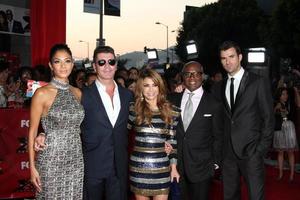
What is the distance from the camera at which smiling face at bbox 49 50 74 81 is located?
12.7ft

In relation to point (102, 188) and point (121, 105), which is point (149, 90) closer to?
point (121, 105)

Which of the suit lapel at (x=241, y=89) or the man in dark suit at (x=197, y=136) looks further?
the suit lapel at (x=241, y=89)

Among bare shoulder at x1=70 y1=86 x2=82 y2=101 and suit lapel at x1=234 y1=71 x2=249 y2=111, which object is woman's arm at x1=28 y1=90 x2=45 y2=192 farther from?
suit lapel at x1=234 y1=71 x2=249 y2=111

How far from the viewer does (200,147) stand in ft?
15.1

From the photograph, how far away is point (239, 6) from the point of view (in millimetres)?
44312

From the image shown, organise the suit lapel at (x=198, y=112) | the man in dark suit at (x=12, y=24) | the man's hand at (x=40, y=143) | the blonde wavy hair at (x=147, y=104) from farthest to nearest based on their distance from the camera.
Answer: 1. the man in dark suit at (x=12, y=24)
2. the suit lapel at (x=198, y=112)
3. the blonde wavy hair at (x=147, y=104)
4. the man's hand at (x=40, y=143)

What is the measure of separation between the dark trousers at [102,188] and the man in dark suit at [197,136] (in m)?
0.85

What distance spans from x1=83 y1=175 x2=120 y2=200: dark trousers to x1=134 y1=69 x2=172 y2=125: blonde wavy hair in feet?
2.05

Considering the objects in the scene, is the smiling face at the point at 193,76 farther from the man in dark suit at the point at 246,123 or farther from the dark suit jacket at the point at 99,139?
the dark suit jacket at the point at 99,139

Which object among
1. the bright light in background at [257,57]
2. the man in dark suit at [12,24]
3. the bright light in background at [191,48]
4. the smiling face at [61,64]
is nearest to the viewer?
the smiling face at [61,64]

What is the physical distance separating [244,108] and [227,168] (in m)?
0.73

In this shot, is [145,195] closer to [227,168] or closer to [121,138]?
[121,138]

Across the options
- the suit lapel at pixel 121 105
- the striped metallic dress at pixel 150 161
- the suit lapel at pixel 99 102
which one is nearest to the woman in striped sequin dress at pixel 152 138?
the striped metallic dress at pixel 150 161

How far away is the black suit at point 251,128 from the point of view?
4781 millimetres
